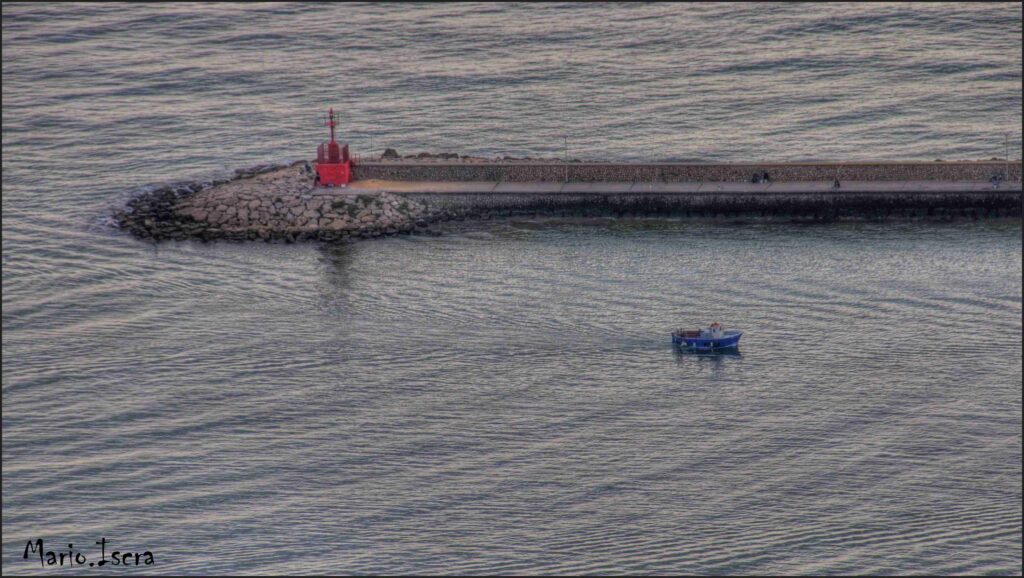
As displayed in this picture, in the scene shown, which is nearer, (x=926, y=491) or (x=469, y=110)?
(x=926, y=491)

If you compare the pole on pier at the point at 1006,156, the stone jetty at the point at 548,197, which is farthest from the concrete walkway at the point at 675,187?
the pole on pier at the point at 1006,156

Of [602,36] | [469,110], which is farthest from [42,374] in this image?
[602,36]

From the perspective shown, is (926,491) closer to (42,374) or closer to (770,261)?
(770,261)

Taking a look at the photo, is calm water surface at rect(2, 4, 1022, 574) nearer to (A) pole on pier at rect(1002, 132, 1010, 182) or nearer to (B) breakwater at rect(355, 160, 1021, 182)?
(A) pole on pier at rect(1002, 132, 1010, 182)

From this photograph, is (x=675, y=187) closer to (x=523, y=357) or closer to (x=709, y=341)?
(x=709, y=341)

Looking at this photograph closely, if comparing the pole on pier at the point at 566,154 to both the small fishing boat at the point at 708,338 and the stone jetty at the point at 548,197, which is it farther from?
the small fishing boat at the point at 708,338
